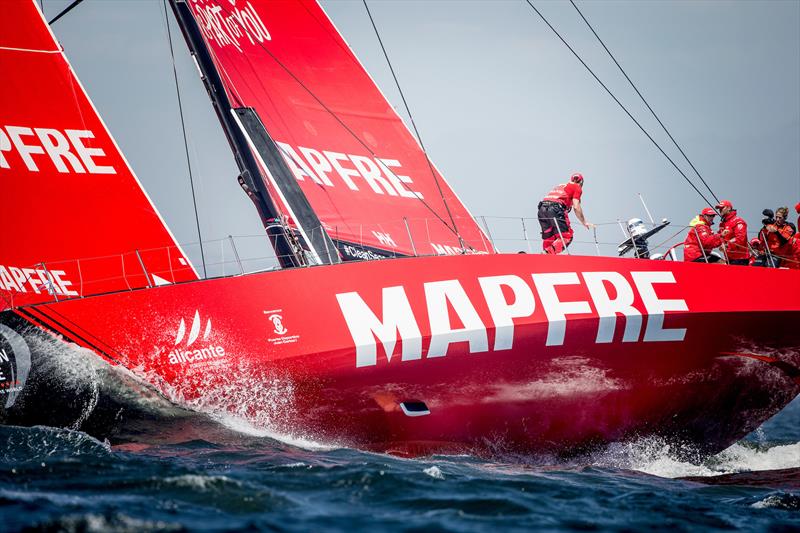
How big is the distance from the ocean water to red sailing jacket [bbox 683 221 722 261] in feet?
6.58

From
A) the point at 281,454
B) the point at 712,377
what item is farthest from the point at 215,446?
the point at 712,377

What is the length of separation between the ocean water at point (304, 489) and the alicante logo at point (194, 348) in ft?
1.17

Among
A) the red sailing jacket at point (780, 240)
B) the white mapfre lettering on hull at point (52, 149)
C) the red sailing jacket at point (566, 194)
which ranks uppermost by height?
the white mapfre lettering on hull at point (52, 149)

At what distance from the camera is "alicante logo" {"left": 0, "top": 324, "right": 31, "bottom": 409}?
17.3ft

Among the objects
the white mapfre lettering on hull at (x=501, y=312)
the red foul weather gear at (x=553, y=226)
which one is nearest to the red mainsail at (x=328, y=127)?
the red foul weather gear at (x=553, y=226)

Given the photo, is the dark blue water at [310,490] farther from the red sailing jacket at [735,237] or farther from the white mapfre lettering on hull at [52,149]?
the white mapfre lettering on hull at [52,149]

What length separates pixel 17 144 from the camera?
673 cm

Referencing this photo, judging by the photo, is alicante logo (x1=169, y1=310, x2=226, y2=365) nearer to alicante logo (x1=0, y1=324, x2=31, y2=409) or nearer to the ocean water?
the ocean water

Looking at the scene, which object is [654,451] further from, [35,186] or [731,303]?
[35,186]

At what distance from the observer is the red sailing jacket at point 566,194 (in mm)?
7588

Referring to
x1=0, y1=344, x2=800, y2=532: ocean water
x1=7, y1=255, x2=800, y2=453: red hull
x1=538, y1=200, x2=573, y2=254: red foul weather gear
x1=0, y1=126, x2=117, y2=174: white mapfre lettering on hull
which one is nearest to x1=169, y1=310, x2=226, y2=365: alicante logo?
x1=7, y1=255, x2=800, y2=453: red hull

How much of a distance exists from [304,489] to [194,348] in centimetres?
199

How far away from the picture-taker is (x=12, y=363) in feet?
17.4

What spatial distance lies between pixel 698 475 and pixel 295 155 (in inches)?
208
